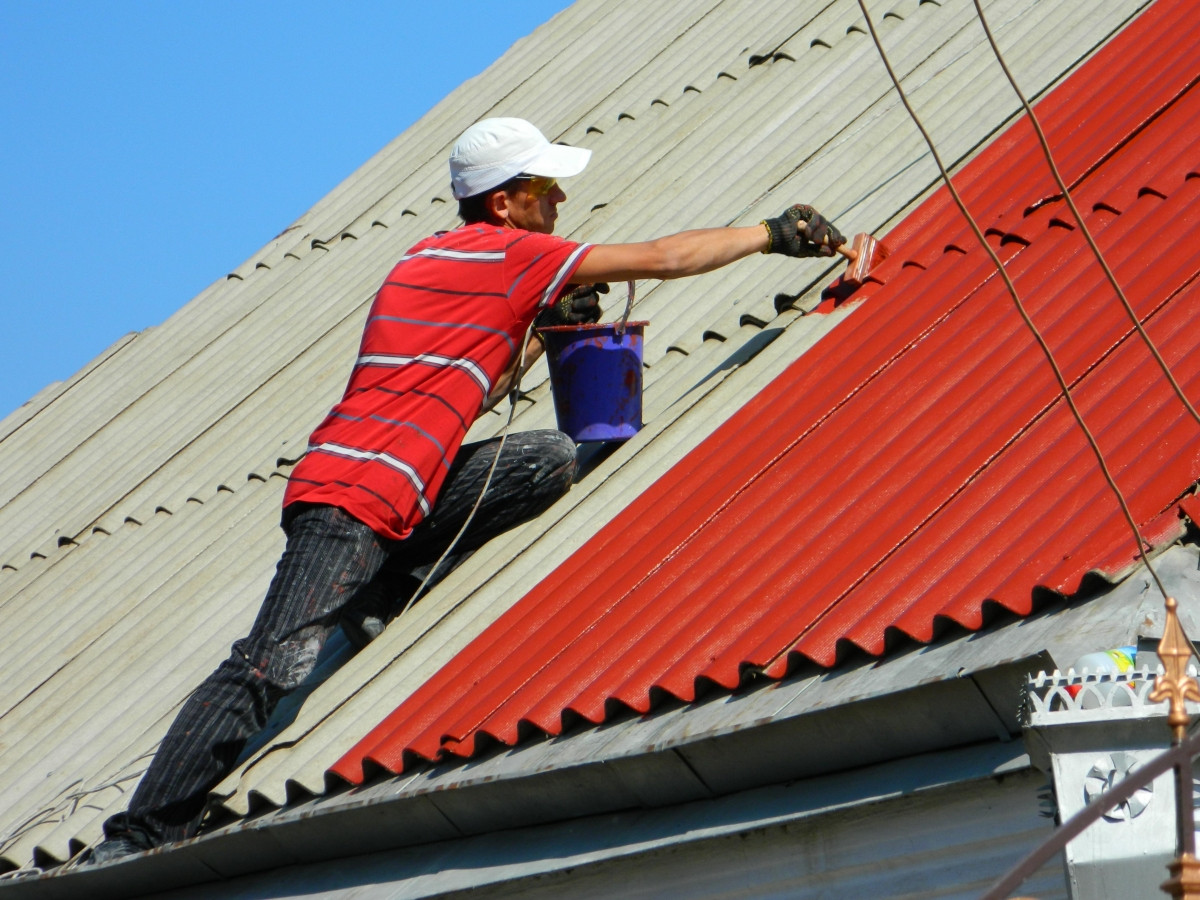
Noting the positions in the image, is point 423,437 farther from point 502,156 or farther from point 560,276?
point 502,156

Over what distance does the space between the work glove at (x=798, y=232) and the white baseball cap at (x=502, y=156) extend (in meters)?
0.60

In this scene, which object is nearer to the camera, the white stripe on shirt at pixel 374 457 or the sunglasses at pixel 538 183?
the white stripe on shirt at pixel 374 457

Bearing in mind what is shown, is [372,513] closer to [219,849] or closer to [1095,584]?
[219,849]

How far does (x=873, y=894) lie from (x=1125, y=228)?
213 centimetres

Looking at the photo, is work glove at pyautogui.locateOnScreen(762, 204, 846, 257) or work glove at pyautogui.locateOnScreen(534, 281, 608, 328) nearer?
work glove at pyautogui.locateOnScreen(762, 204, 846, 257)

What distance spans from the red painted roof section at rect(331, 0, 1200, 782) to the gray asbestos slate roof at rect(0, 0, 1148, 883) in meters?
0.28

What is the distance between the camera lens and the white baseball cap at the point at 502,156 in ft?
15.6

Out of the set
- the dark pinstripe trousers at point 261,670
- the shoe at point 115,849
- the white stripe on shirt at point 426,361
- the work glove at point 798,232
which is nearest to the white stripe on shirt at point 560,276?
the white stripe on shirt at point 426,361

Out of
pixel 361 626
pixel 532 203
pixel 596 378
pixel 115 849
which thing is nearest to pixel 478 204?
pixel 532 203

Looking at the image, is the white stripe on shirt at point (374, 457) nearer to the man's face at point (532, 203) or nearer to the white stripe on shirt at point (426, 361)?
the white stripe on shirt at point (426, 361)

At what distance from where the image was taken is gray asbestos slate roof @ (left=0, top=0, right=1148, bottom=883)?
195 inches

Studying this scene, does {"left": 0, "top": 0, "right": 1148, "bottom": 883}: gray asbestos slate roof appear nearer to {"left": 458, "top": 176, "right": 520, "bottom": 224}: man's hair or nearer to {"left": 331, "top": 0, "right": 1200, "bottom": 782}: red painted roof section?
{"left": 331, "top": 0, "right": 1200, "bottom": 782}: red painted roof section

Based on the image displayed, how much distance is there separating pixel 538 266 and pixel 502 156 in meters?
0.39

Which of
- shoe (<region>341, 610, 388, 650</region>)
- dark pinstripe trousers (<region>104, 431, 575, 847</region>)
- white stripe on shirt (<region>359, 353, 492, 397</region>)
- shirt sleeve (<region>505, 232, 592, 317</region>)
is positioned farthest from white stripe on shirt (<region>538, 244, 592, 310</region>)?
shoe (<region>341, 610, 388, 650</region>)
